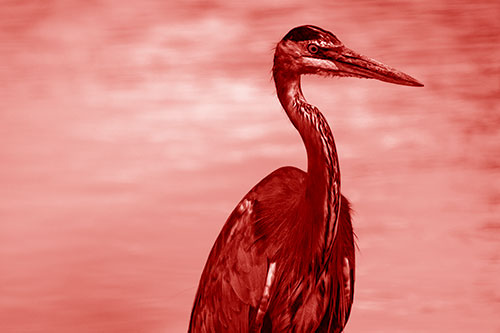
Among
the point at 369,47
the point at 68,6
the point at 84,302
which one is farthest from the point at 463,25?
the point at 84,302

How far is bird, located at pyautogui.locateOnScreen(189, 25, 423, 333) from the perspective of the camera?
1.73m

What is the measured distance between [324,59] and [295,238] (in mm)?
369

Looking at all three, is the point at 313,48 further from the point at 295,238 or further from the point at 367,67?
the point at 295,238

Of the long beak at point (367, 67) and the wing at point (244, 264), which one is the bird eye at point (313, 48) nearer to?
the long beak at point (367, 67)

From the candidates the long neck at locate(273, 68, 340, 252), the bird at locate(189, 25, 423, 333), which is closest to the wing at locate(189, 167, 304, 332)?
the bird at locate(189, 25, 423, 333)

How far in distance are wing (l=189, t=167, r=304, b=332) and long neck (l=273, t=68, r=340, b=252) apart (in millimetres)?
123

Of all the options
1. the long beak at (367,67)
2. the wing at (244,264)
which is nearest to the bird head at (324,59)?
the long beak at (367,67)

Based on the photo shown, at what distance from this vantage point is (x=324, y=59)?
5.74ft

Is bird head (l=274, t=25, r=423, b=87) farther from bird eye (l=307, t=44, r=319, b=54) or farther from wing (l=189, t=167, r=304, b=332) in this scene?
wing (l=189, t=167, r=304, b=332)

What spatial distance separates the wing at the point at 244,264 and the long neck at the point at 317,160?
123mm

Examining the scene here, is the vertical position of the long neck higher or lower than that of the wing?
higher

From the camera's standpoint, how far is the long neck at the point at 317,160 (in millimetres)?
1713

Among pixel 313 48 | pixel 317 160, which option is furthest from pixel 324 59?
pixel 317 160

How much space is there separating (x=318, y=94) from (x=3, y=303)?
1.17 meters
